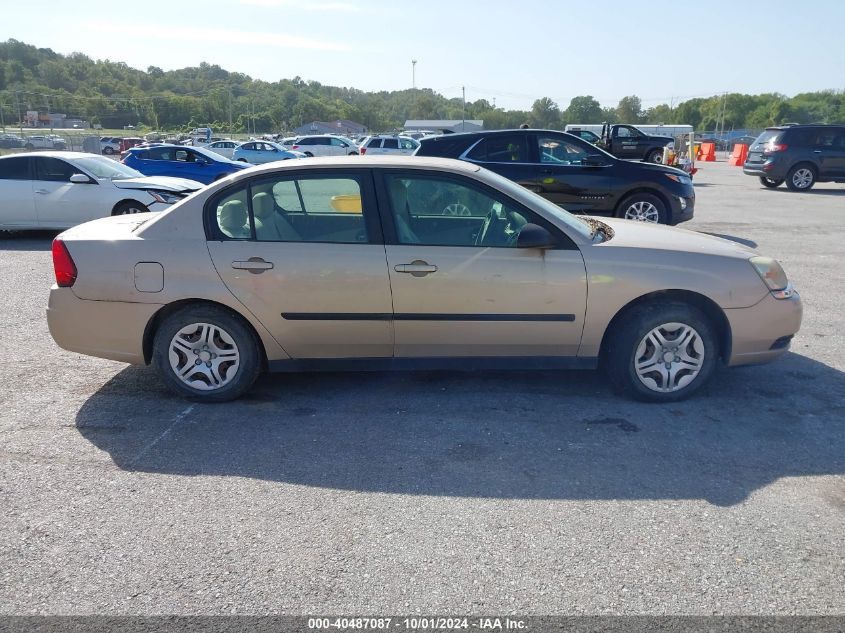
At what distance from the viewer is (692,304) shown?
4.69 meters

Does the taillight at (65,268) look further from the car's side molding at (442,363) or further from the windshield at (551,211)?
the windshield at (551,211)

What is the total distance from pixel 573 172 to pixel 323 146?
26.7 metres

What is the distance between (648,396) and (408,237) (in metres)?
1.94

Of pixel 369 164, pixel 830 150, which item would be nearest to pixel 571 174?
pixel 369 164

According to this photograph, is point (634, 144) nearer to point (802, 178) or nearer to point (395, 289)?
point (802, 178)

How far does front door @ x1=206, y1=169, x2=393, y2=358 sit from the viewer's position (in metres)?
4.57

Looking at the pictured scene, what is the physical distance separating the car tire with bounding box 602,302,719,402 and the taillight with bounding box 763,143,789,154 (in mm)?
18520

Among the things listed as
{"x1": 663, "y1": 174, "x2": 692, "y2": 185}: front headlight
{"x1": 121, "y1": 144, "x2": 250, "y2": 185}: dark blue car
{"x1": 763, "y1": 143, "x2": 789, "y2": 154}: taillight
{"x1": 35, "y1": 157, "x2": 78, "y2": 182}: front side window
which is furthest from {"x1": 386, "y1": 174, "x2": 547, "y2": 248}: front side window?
{"x1": 763, "y1": 143, "x2": 789, "y2": 154}: taillight

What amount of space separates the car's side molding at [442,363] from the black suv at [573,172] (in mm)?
6361

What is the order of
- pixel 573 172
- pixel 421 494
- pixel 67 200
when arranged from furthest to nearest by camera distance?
pixel 67 200
pixel 573 172
pixel 421 494

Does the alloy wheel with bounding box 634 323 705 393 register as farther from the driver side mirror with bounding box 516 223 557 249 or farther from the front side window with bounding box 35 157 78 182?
the front side window with bounding box 35 157 78 182

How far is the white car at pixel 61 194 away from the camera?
1130 cm

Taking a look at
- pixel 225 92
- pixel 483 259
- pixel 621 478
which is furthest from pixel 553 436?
pixel 225 92

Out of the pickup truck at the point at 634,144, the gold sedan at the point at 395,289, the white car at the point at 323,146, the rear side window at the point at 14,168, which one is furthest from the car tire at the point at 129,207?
the white car at the point at 323,146
